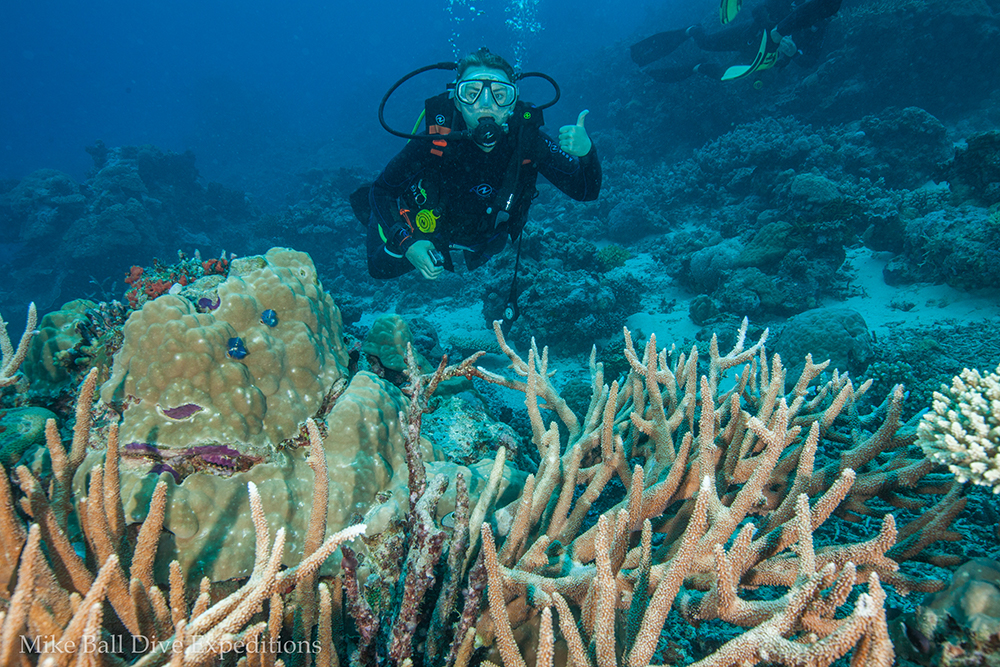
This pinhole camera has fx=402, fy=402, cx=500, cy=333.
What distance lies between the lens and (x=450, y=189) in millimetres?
4715

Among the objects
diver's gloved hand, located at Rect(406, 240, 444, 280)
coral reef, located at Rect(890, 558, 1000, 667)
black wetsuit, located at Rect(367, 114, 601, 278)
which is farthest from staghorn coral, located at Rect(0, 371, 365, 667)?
black wetsuit, located at Rect(367, 114, 601, 278)

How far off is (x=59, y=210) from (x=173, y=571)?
23.4 m

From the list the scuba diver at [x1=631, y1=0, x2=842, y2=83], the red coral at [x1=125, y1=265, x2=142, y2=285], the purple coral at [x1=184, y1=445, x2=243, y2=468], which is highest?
the scuba diver at [x1=631, y1=0, x2=842, y2=83]

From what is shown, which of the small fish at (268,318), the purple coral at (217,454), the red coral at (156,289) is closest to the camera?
the purple coral at (217,454)

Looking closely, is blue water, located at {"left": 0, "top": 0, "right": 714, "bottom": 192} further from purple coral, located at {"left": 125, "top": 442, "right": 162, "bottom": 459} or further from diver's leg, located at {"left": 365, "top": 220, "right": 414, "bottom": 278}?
purple coral, located at {"left": 125, "top": 442, "right": 162, "bottom": 459}

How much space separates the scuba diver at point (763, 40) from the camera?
1068cm

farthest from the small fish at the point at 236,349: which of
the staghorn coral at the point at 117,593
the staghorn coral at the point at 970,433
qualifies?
the staghorn coral at the point at 970,433

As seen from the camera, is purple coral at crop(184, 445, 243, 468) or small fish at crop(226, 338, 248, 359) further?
small fish at crop(226, 338, 248, 359)

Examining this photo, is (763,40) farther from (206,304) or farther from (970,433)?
(206,304)

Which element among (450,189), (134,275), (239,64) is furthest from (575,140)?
(239,64)

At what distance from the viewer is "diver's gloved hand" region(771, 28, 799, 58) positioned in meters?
10.9

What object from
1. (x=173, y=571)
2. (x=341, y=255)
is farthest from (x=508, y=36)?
(x=173, y=571)

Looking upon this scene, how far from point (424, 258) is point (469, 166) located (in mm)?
1407

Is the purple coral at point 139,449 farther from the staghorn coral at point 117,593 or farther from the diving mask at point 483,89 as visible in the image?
the diving mask at point 483,89
